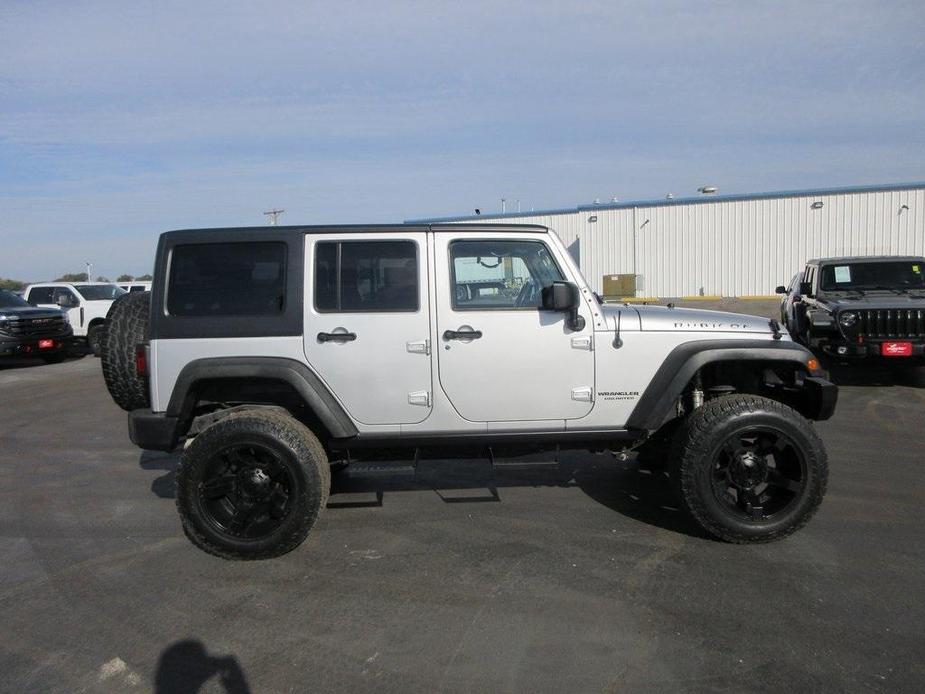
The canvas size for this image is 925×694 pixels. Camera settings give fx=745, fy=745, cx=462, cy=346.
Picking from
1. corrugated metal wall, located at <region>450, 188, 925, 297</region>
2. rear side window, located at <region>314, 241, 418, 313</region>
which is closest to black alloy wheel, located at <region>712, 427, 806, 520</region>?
rear side window, located at <region>314, 241, 418, 313</region>

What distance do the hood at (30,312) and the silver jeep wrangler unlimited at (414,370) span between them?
43.5 feet

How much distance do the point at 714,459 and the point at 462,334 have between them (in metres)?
1.71

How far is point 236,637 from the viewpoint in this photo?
359 cm

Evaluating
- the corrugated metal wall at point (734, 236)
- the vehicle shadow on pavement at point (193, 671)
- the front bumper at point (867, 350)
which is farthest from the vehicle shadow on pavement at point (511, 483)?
the corrugated metal wall at point (734, 236)

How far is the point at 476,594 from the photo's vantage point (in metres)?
4.00

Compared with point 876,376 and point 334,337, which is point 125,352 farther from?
point 876,376

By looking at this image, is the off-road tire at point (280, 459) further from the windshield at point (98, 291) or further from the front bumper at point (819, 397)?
the windshield at point (98, 291)

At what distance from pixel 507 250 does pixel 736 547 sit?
2.33 m

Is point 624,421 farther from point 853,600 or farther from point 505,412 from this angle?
point 853,600

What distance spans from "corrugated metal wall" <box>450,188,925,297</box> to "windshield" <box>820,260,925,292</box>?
18.5 meters

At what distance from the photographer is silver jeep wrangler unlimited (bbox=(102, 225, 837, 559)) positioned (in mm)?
4508

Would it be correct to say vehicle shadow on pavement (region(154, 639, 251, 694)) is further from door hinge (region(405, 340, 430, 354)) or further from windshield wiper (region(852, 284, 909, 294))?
windshield wiper (region(852, 284, 909, 294))

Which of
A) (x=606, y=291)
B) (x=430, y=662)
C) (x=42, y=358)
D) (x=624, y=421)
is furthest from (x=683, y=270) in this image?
(x=430, y=662)

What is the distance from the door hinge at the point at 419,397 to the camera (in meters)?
4.65
